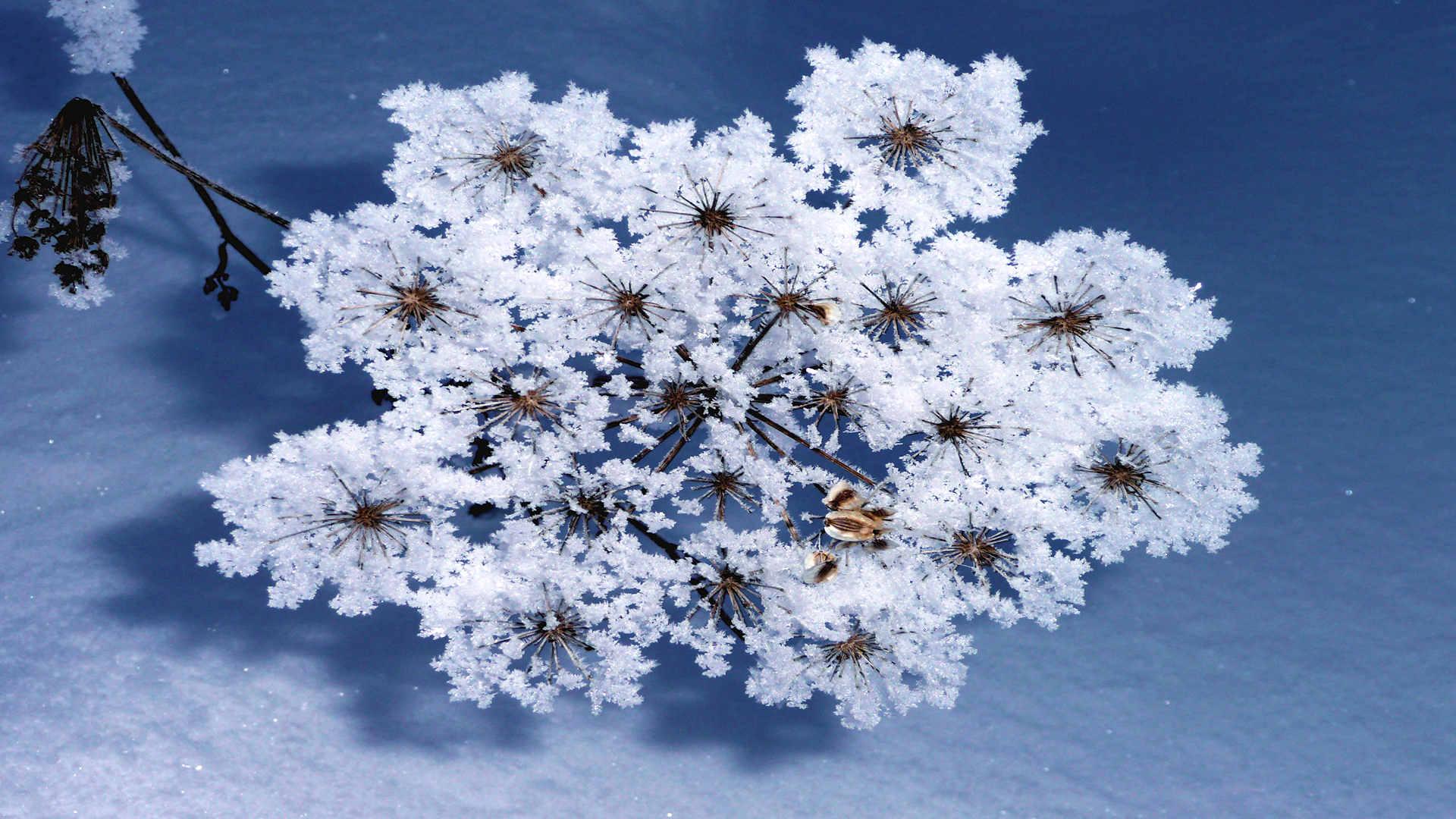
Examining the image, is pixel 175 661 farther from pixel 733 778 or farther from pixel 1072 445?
pixel 1072 445

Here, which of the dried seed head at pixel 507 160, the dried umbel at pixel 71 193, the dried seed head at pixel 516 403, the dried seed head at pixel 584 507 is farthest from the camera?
the dried seed head at pixel 507 160

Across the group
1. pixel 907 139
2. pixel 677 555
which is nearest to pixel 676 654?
pixel 677 555

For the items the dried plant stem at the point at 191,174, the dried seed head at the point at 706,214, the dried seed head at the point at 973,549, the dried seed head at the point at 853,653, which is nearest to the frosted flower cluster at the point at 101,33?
the dried plant stem at the point at 191,174

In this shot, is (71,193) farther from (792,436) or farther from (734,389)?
(792,436)

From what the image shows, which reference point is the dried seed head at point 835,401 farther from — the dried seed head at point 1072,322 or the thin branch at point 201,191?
the thin branch at point 201,191

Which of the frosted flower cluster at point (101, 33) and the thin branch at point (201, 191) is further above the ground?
the frosted flower cluster at point (101, 33)

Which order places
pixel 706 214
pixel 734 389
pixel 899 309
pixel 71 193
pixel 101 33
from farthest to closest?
1. pixel 101 33
2. pixel 71 193
3. pixel 899 309
4. pixel 706 214
5. pixel 734 389

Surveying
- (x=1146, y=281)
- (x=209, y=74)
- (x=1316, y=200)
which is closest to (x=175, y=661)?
(x=209, y=74)
